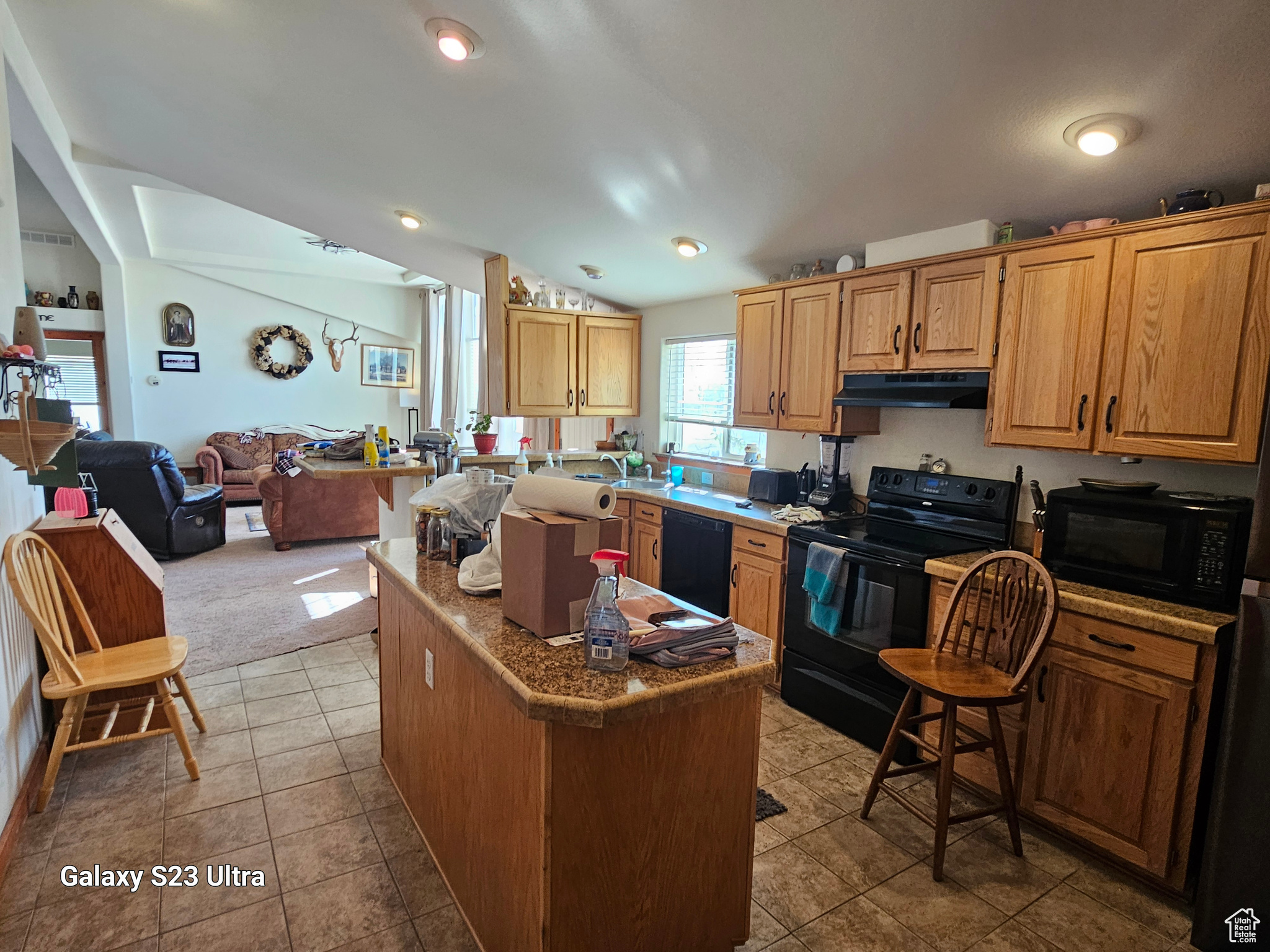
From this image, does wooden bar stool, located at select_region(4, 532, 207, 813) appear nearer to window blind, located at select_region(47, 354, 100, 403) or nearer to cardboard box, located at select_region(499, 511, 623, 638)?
cardboard box, located at select_region(499, 511, 623, 638)

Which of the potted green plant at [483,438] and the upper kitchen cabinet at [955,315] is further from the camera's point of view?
the potted green plant at [483,438]

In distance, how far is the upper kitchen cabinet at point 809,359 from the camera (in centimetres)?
320

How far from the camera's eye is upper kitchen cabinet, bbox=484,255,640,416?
4328mm

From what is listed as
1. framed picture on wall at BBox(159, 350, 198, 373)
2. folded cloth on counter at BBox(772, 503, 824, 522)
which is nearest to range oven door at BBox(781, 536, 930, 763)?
folded cloth on counter at BBox(772, 503, 824, 522)

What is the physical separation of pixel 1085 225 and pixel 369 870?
326 cm

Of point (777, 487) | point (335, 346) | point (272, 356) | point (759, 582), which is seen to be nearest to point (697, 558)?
point (759, 582)

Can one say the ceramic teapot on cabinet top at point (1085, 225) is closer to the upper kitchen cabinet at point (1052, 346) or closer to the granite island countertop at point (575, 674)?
the upper kitchen cabinet at point (1052, 346)

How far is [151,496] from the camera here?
204 inches

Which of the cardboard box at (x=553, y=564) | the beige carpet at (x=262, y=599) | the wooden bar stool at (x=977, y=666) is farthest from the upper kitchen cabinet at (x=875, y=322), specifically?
the beige carpet at (x=262, y=599)

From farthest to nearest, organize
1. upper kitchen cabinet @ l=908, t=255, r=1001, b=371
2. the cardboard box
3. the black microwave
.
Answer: upper kitchen cabinet @ l=908, t=255, r=1001, b=371
the black microwave
the cardboard box

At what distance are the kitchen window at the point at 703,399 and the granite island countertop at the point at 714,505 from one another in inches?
13.7

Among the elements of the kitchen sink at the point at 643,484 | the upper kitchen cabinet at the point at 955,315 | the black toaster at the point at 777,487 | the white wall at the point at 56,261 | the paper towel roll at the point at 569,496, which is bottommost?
the kitchen sink at the point at 643,484

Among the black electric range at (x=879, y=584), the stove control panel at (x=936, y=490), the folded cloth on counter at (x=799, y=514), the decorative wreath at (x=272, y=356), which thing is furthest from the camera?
the decorative wreath at (x=272, y=356)

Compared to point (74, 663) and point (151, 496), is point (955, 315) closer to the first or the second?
point (74, 663)
